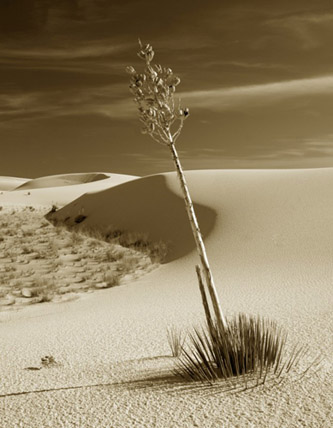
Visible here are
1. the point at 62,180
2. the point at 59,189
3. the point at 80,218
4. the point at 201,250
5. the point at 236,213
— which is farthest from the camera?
the point at 62,180

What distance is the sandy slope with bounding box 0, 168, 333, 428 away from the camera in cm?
312

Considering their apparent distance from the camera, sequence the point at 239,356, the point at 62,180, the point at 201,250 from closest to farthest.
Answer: the point at 239,356 → the point at 201,250 → the point at 62,180

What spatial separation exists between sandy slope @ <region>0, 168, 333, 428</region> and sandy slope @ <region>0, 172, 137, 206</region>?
14.5 m

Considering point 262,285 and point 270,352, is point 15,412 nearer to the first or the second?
point 270,352

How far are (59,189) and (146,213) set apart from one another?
940 inches

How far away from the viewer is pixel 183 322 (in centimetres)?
600

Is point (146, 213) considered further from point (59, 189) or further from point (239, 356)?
point (59, 189)

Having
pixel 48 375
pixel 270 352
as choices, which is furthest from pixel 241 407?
pixel 48 375

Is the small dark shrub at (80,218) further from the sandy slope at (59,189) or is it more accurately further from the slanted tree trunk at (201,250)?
the slanted tree trunk at (201,250)

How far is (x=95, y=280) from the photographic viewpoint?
9.92 metres

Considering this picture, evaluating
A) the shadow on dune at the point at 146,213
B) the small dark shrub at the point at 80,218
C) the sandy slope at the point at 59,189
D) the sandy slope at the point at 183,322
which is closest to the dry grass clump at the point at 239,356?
the sandy slope at the point at 183,322

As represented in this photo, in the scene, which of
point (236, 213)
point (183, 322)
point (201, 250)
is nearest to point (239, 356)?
point (201, 250)

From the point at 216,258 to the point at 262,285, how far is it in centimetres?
264

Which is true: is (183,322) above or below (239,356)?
above
